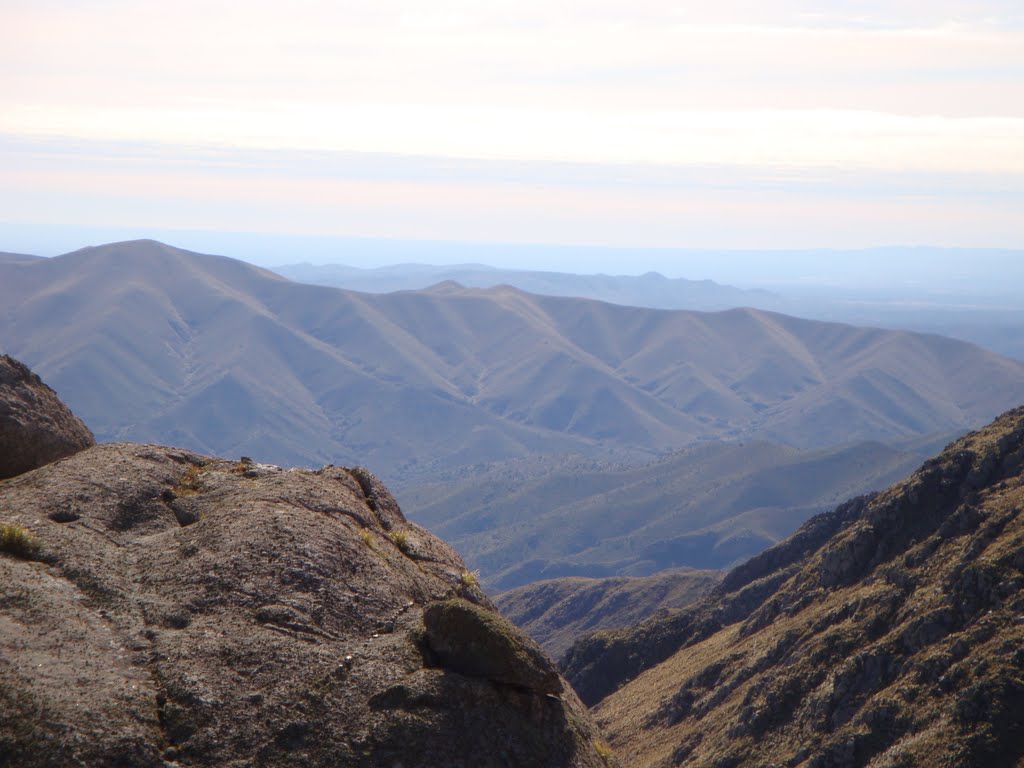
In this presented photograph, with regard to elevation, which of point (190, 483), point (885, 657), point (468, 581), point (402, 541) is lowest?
point (885, 657)

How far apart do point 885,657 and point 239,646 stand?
1360 inches

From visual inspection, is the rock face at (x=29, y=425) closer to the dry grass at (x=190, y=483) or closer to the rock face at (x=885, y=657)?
the dry grass at (x=190, y=483)

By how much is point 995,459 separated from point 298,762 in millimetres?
45489

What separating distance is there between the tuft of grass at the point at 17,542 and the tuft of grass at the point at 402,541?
4.22 metres

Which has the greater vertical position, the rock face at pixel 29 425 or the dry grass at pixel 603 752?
the rock face at pixel 29 425

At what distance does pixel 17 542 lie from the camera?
10234mm

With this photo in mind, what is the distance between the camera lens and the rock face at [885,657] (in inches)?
1297

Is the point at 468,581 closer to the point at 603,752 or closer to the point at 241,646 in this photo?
the point at 603,752

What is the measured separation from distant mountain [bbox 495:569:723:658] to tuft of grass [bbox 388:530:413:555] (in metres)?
93.0

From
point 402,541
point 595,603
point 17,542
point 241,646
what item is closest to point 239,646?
point 241,646

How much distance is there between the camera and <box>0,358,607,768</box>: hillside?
27.8 ft

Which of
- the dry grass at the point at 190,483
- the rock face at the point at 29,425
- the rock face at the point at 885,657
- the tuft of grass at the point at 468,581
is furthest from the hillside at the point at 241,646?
the rock face at the point at 885,657

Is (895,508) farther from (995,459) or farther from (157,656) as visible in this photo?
(157,656)

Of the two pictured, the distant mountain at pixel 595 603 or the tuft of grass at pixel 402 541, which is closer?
the tuft of grass at pixel 402 541
